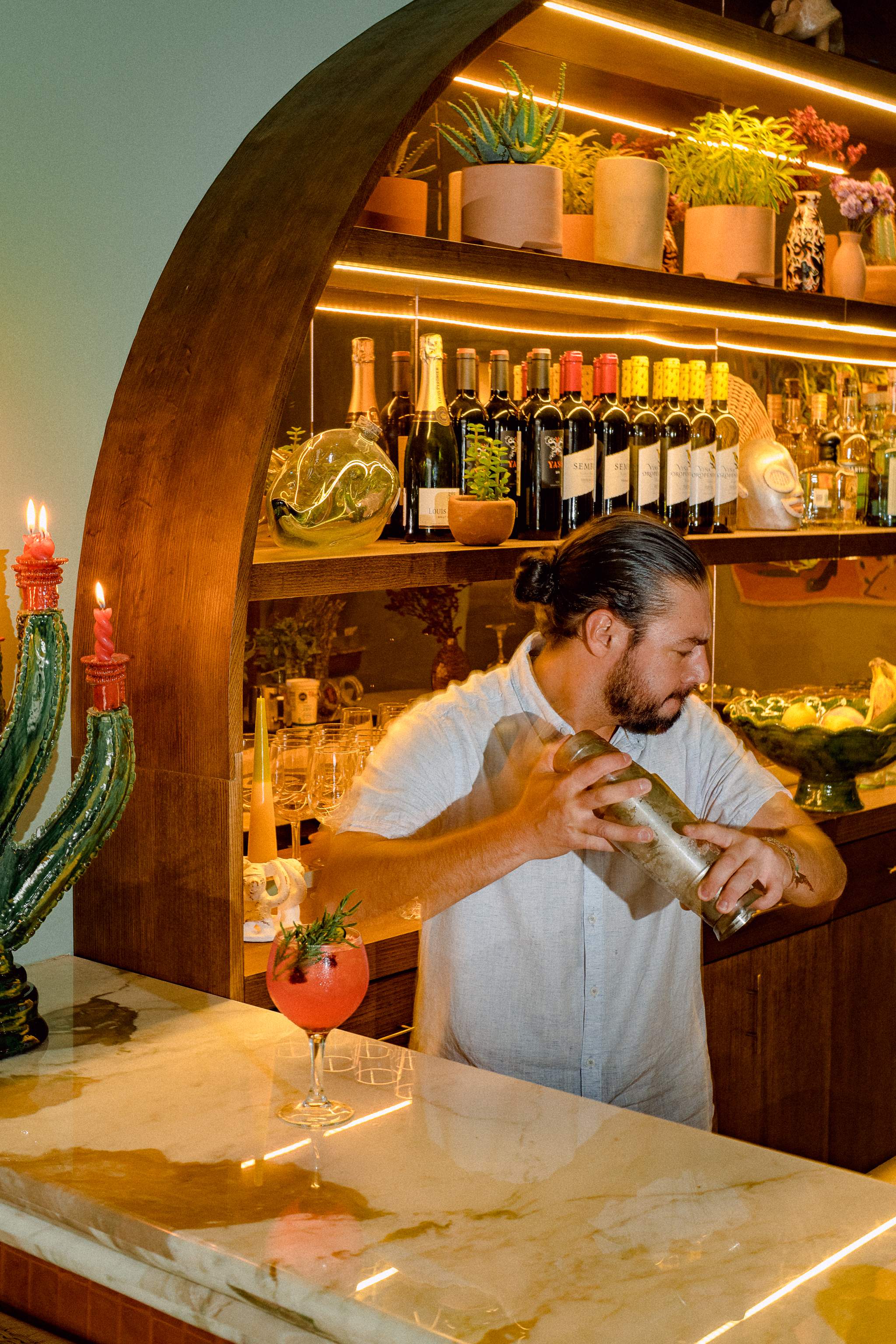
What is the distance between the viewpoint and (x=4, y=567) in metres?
1.83

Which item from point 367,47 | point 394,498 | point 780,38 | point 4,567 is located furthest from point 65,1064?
point 780,38

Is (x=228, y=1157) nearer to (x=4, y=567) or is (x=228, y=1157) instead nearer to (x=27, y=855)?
(x=27, y=855)

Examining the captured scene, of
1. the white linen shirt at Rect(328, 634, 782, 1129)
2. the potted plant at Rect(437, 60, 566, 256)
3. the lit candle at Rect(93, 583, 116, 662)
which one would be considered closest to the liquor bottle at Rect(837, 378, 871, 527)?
the potted plant at Rect(437, 60, 566, 256)

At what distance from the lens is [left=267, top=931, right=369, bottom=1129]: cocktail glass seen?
1348 mm

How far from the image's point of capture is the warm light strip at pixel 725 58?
2.42 m

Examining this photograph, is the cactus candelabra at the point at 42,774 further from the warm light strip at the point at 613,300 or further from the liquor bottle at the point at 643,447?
the liquor bottle at the point at 643,447

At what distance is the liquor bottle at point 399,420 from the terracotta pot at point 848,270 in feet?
3.56

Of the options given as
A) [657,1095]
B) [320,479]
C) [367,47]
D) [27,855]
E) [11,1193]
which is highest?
[367,47]

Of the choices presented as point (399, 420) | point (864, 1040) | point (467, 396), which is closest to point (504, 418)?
point (467, 396)

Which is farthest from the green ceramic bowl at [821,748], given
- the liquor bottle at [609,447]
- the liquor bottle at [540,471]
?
the liquor bottle at [540,471]

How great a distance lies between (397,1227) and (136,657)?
916 mm

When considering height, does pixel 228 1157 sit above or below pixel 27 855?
below

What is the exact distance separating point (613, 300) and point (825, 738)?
3.27 feet

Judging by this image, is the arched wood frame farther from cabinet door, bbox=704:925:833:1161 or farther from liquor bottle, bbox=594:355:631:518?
cabinet door, bbox=704:925:833:1161
